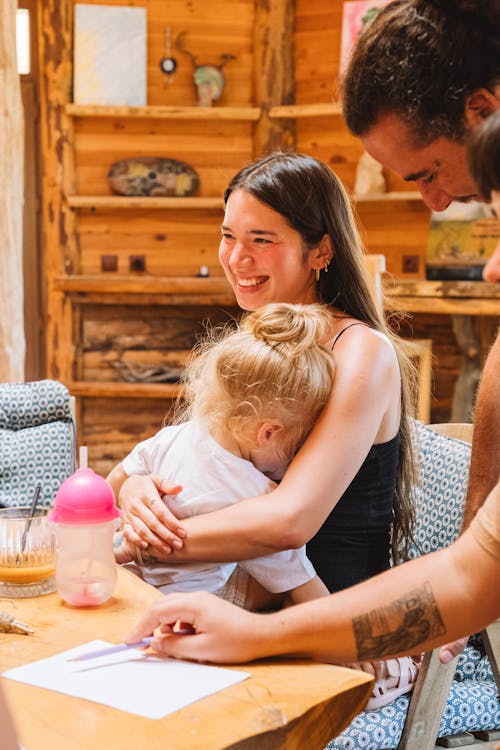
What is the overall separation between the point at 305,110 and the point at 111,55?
3.86 feet

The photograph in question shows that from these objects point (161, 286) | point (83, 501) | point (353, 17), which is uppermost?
point (353, 17)

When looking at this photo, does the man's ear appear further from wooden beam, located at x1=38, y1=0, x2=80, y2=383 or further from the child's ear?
wooden beam, located at x1=38, y1=0, x2=80, y2=383

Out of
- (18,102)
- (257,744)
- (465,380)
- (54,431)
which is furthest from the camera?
(465,380)

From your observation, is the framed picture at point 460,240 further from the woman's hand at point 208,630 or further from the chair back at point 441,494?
the woman's hand at point 208,630

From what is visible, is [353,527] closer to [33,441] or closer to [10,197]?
[33,441]

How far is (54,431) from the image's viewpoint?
2588mm

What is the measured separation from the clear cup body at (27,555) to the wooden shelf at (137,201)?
4311 mm

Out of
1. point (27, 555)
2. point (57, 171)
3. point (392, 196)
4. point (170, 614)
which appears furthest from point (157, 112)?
point (170, 614)

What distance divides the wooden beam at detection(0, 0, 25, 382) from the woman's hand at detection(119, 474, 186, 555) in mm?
2571

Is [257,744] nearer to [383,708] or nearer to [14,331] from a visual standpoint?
[383,708]

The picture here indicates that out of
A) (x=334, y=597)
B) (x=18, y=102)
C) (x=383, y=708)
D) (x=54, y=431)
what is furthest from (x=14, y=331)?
(x=334, y=597)

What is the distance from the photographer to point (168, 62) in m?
5.77

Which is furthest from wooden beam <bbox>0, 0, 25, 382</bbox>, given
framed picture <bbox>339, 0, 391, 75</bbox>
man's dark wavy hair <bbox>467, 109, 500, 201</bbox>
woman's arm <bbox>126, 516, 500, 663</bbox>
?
man's dark wavy hair <bbox>467, 109, 500, 201</bbox>

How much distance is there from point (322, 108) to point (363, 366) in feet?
13.5
